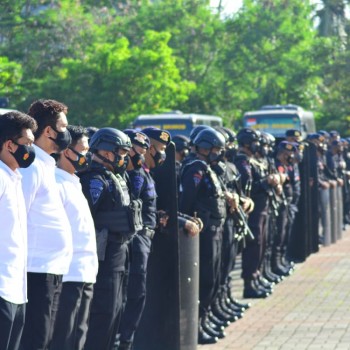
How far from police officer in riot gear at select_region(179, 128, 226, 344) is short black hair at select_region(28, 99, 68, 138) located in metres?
3.88

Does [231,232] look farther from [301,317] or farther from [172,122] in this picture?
[172,122]

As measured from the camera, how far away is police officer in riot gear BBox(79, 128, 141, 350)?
27.0 ft

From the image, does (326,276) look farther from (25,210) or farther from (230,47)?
(230,47)

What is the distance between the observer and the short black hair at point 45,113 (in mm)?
7258

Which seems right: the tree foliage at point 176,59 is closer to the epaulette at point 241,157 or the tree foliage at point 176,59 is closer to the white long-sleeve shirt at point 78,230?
the epaulette at point 241,157

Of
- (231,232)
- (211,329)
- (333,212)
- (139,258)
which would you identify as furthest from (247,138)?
(333,212)

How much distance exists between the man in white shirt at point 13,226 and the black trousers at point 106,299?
5.88 feet

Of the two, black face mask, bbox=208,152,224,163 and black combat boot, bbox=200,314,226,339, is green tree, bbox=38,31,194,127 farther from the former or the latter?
black combat boot, bbox=200,314,226,339

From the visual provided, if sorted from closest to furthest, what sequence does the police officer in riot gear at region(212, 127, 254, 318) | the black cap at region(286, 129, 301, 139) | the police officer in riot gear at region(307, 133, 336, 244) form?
the police officer in riot gear at region(212, 127, 254, 318), the black cap at region(286, 129, 301, 139), the police officer in riot gear at region(307, 133, 336, 244)

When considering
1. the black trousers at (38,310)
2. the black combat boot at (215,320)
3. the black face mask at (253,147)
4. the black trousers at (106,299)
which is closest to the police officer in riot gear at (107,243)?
the black trousers at (106,299)

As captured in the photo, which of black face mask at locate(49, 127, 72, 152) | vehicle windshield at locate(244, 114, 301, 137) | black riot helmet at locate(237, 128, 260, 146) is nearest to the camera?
black face mask at locate(49, 127, 72, 152)

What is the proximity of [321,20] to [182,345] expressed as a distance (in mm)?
58698

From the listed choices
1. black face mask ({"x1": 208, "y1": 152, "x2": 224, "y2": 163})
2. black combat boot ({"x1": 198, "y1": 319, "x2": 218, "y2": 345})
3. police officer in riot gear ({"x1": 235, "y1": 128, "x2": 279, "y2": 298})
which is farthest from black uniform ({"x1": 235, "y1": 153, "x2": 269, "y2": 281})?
black combat boot ({"x1": 198, "y1": 319, "x2": 218, "y2": 345})

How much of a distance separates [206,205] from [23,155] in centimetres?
494
